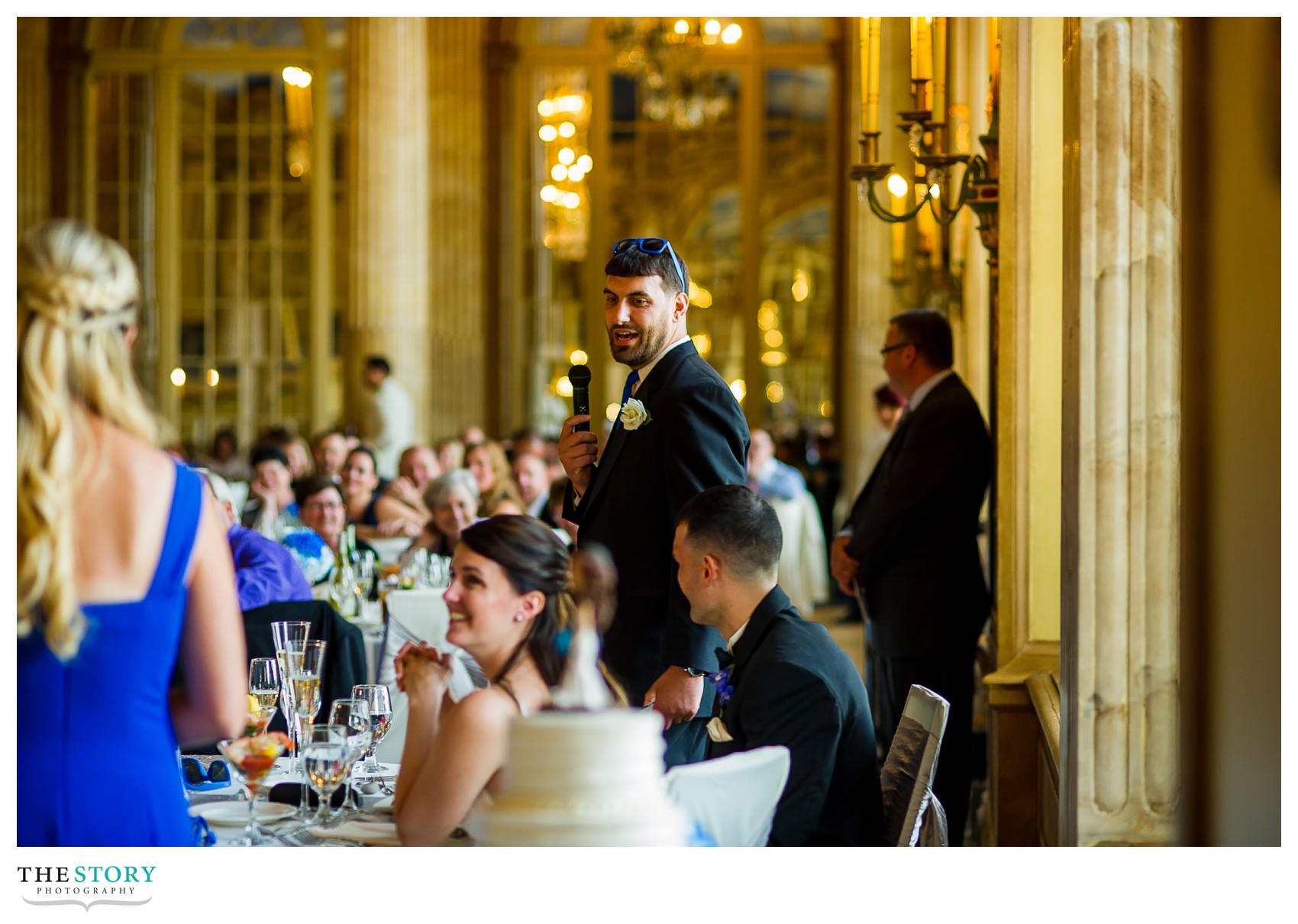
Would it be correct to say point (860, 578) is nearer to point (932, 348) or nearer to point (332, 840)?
Result: point (932, 348)

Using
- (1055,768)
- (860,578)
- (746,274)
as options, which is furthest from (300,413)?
(1055,768)

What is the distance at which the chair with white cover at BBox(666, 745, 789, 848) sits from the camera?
2176mm

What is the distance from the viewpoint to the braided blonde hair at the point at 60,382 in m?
1.89

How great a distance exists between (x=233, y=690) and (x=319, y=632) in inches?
73.9

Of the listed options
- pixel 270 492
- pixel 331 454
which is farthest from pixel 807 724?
pixel 331 454

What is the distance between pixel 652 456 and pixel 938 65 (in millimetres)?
1795

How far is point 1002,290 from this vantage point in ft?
13.7

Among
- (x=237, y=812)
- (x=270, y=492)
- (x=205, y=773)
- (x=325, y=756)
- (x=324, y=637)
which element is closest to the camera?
(x=325, y=756)

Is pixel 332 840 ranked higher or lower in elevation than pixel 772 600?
lower

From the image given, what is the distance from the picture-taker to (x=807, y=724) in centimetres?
246

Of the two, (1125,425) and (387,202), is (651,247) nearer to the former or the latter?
(1125,425)

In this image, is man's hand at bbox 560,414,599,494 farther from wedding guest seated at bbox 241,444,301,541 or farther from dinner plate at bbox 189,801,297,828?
wedding guest seated at bbox 241,444,301,541

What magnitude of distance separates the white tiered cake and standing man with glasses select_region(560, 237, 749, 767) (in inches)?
31.7
